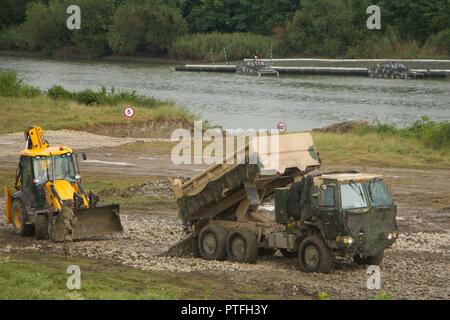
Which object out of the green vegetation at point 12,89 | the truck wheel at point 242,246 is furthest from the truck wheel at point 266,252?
the green vegetation at point 12,89

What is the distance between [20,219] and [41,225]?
1.16m

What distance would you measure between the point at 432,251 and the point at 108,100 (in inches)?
1524

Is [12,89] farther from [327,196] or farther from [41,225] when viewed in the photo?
[327,196]

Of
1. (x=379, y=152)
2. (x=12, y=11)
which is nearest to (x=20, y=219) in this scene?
(x=379, y=152)

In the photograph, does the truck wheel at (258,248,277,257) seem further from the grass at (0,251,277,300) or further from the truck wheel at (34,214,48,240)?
the truck wheel at (34,214,48,240)

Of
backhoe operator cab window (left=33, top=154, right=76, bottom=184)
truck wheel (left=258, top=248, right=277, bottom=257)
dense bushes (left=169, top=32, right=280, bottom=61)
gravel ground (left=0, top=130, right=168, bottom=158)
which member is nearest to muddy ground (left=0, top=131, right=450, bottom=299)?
truck wheel (left=258, top=248, right=277, bottom=257)

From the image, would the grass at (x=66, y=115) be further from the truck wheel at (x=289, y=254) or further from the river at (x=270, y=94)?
the truck wheel at (x=289, y=254)

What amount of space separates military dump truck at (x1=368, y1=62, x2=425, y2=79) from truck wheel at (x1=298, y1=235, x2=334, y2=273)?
7228 centimetres

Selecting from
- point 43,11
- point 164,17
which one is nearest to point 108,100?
point 164,17

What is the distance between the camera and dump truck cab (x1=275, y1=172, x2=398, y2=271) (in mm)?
19344

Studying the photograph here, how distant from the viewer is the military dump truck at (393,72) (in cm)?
9062

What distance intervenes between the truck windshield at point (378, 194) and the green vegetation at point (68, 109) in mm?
32002

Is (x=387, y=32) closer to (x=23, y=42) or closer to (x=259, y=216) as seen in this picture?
(x=23, y=42)

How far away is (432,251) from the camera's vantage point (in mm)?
22734
